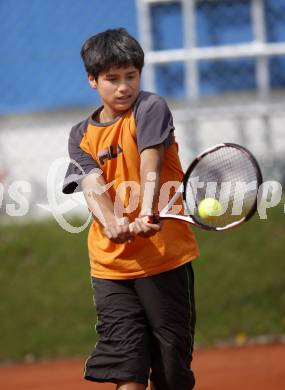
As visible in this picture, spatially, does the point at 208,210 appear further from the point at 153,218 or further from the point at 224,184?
the point at 153,218

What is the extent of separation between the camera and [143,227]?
387cm

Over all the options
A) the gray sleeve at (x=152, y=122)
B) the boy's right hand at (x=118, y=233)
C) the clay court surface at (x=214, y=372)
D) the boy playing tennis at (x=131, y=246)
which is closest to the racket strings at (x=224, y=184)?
the boy playing tennis at (x=131, y=246)

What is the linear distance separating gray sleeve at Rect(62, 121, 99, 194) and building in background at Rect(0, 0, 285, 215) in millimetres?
4494

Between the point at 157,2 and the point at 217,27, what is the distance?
0.56 metres

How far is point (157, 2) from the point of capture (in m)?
8.82

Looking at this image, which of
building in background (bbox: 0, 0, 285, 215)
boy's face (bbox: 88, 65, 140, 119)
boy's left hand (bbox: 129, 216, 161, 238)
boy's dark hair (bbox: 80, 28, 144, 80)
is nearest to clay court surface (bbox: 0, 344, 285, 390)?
building in background (bbox: 0, 0, 285, 215)

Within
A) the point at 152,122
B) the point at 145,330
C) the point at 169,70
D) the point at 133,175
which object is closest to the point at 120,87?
the point at 152,122

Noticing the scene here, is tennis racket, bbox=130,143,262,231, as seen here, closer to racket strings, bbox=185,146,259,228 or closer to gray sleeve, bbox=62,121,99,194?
racket strings, bbox=185,146,259,228

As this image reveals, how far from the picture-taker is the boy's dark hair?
13.3 feet

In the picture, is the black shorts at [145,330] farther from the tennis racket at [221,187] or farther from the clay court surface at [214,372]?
the clay court surface at [214,372]

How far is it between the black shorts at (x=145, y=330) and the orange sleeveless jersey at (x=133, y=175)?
6cm

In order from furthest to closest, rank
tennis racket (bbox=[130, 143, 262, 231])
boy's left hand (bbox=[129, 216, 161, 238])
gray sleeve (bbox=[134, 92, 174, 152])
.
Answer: tennis racket (bbox=[130, 143, 262, 231])
gray sleeve (bbox=[134, 92, 174, 152])
boy's left hand (bbox=[129, 216, 161, 238])

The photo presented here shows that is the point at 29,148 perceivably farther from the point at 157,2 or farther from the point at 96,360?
the point at 96,360

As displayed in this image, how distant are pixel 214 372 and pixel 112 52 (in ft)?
10.4
